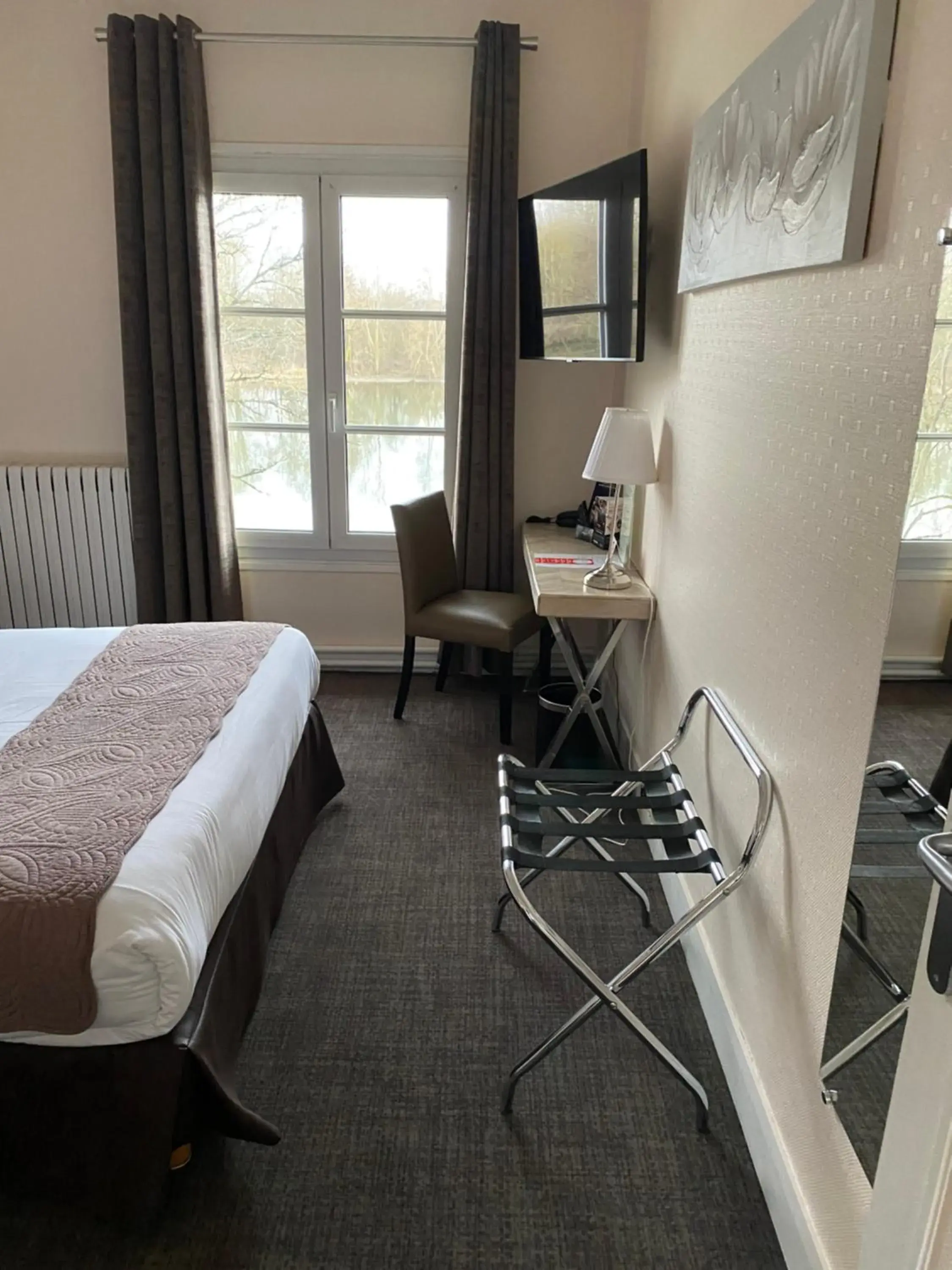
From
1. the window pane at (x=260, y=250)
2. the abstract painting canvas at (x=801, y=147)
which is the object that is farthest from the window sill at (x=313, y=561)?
the abstract painting canvas at (x=801, y=147)

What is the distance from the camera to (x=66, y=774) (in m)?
1.87

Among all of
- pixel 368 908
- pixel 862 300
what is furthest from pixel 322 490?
pixel 862 300

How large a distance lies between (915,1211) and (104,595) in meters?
3.73

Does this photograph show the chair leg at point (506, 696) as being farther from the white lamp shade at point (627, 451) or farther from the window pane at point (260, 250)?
the window pane at point (260, 250)

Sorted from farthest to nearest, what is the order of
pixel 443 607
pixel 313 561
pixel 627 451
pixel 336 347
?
1. pixel 313 561
2. pixel 336 347
3. pixel 443 607
4. pixel 627 451

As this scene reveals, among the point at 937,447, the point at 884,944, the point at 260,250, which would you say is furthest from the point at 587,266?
the point at 884,944

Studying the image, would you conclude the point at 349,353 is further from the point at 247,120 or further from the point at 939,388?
the point at 939,388

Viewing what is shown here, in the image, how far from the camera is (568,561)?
323cm

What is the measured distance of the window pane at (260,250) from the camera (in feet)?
11.9

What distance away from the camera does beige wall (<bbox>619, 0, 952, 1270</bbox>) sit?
3.95ft

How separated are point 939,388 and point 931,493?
0.13m

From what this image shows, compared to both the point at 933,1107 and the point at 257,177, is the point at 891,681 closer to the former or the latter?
the point at 933,1107

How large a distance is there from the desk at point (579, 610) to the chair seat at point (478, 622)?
18 centimetres

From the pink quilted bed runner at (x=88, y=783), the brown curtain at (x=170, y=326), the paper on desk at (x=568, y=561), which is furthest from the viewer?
the brown curtain at (x=170, y=326)
